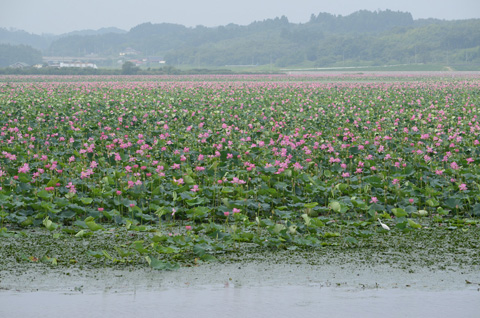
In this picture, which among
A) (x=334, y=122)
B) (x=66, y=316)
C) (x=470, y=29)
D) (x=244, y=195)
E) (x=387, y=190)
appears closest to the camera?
(x=66, y=316)

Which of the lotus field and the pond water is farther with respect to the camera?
the lotus field

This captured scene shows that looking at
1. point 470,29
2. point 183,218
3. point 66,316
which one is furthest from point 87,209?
point 470,29

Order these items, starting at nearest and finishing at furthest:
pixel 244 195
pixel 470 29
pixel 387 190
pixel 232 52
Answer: pixel 244 195
pixel 387 190
pixel 470 29
pixel 232 52

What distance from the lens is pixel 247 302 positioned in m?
5.36

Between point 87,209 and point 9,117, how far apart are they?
35.6 feet

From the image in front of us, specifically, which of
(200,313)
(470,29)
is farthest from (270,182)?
(470,29)

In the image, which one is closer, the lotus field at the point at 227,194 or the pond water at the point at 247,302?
the pond water at the point at 247,302

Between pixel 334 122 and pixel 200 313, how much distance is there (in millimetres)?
12882

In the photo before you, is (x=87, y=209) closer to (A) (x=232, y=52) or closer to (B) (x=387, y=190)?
(B) (x=387, y=190)

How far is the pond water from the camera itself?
5105 mm

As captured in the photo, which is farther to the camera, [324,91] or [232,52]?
[232,52]

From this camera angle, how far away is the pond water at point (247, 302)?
16.8 ft

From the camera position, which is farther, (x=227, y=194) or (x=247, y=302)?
(x=227, y=194)

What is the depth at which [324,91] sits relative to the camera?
30578 mm
